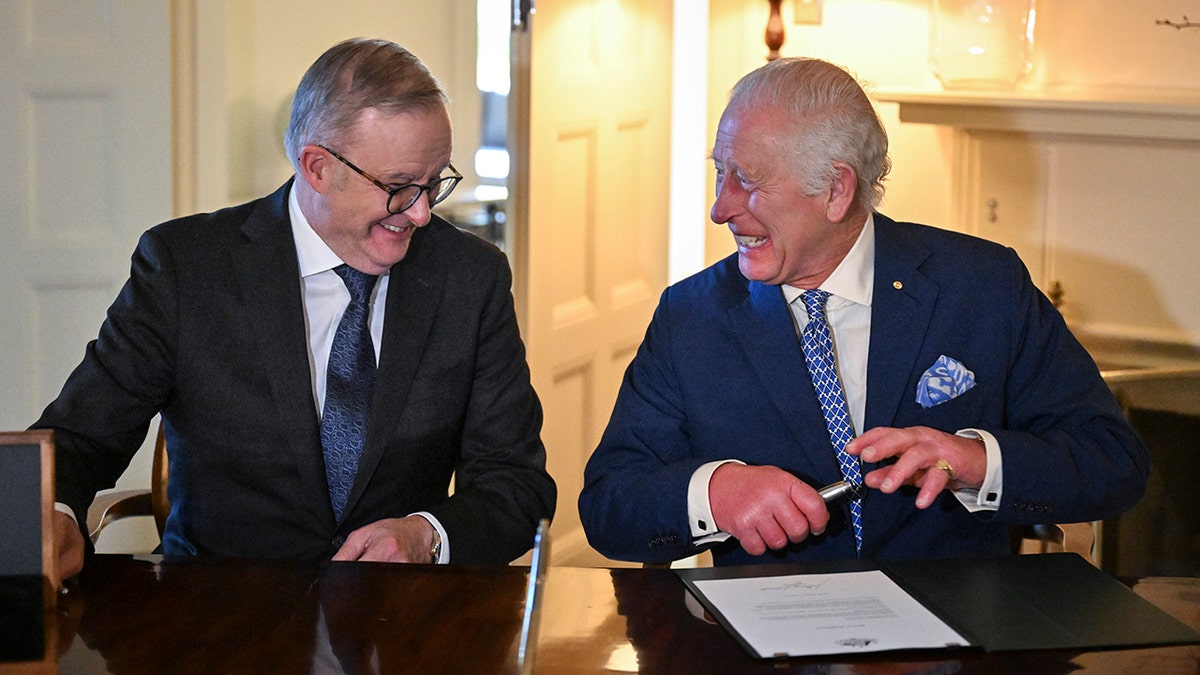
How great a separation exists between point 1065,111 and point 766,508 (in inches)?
81.6

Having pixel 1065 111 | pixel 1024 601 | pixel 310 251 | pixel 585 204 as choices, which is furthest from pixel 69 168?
pixel 1024 601

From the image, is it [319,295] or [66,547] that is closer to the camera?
[66,547]

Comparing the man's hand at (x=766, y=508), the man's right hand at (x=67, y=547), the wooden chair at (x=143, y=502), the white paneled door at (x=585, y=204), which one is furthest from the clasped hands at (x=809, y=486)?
the white paneled door at (x=585, y=204)

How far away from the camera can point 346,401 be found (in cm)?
198

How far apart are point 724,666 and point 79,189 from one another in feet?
7.92

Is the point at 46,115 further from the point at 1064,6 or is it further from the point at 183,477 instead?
the point at 1064,6

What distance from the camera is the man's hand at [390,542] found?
1.72 meters

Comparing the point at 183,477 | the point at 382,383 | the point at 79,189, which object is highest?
the point at 79,189

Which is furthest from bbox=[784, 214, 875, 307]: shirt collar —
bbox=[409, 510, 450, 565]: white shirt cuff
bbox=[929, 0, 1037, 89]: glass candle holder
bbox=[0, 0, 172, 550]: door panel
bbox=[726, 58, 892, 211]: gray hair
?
bbox=[0, 0, 172, 550]: door panel

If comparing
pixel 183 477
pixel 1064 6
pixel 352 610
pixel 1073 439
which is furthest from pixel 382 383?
pixel 1064 6

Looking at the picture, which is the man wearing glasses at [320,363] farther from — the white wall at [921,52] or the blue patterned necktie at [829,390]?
the white wall at [921,52]

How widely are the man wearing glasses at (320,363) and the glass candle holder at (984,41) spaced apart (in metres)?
1.90

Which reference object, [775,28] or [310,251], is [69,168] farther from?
[775,28]

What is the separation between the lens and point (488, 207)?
16.7ft
